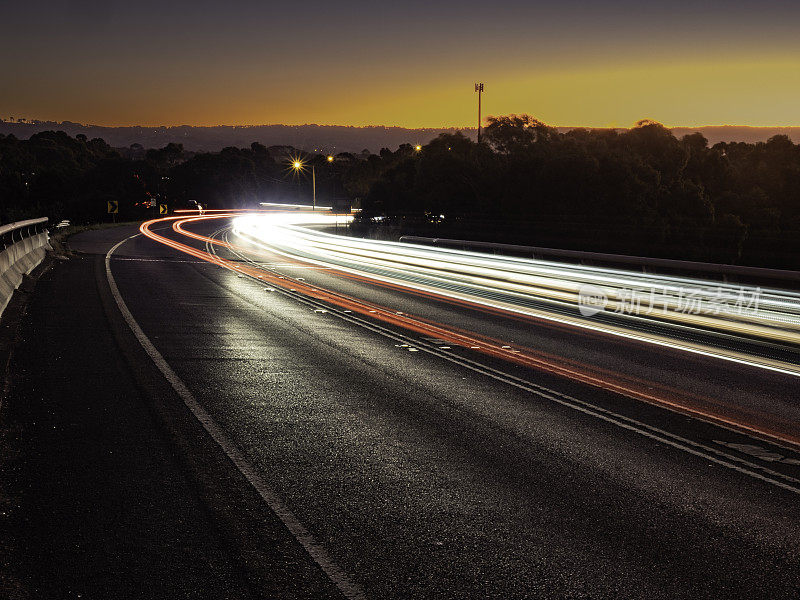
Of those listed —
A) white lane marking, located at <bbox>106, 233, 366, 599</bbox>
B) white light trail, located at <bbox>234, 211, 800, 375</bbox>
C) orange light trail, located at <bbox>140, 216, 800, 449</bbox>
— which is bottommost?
white light trail, located at <bbox>234, 211, 800, 375</bbox>

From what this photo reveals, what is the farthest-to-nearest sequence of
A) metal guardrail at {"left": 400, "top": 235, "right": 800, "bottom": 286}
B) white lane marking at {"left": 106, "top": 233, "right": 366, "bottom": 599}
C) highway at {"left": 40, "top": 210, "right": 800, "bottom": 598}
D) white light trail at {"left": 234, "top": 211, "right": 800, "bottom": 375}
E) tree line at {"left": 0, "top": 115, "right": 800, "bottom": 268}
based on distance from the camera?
tree line at {"left": 0, "top": 115, "right": 800, "bottom": 268}
metal guardrail at {"left": 400, "top": 235, "right": 800, "bottom": 286}
white light trail at {"left": 234, "top": 211, "right": 800, "bottom": 375}
highway at {"left": 40, "top": 210, "right": 800, "bottom": 598}
white lane marking at {"left": 106, "top": 233, "right": 366, "bottom": 599}

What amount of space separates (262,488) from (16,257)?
16.2 m

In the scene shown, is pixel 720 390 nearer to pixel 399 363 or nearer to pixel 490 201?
pixel 399 363

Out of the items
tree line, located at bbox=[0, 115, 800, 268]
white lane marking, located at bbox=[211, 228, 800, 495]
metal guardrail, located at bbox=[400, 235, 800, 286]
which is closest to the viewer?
white lane marking, located at bbox=[211, 228, 800, 495]

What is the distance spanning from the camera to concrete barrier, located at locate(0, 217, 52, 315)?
15.5 m

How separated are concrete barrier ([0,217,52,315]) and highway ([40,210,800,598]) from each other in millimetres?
2224

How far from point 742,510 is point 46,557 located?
4.86m

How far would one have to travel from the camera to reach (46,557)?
Answer: 15.4 feet

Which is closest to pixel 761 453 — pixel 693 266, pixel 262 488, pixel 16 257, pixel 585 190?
pixel 262 488

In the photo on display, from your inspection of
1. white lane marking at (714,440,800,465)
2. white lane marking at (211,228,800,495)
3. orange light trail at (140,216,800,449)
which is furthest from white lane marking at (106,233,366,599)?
orange light trail at (140,216,800,449)

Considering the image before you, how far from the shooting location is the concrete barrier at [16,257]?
15494mm

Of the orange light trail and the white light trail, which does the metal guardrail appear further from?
the orange light trail

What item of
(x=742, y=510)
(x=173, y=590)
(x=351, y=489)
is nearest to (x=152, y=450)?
(x=351, y=489)

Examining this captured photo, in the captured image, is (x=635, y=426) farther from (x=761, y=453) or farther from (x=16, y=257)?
(x=16, y=257)
